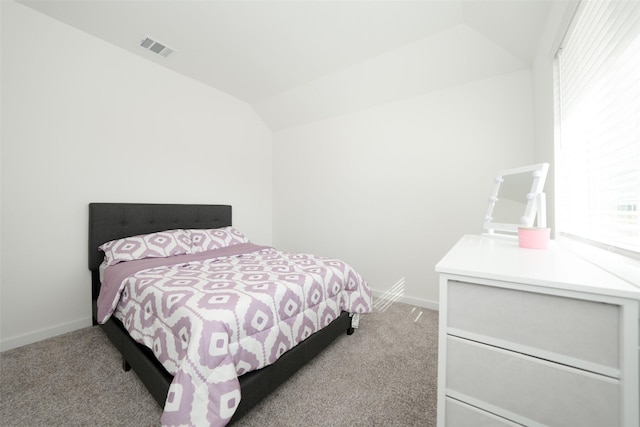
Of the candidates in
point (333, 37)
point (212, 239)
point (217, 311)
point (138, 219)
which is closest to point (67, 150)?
point (138, 219)

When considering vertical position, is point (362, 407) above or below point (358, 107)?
below

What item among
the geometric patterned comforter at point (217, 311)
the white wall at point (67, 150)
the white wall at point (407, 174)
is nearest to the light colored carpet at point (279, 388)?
the geometric patterned comforter at point (217, 311)

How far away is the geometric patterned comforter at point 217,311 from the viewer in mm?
1022

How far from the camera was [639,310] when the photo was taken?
0.59 m

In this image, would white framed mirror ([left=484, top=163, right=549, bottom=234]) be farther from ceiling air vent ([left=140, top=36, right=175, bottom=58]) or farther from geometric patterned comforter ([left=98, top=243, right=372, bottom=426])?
ceiling air vent ([left=140, top=36, right=175, bottom=58])

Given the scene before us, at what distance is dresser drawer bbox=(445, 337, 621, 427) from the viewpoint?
0.64m

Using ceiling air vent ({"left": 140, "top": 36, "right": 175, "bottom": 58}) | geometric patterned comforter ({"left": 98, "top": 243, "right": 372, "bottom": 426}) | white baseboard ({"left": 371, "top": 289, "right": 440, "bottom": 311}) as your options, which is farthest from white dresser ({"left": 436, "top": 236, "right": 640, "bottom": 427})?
ceiling air vent ({"left": 140, "top": 36, "right": 175, "bottom": 58})

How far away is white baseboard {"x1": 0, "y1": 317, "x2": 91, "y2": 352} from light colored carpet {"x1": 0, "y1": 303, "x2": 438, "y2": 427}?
66 mm

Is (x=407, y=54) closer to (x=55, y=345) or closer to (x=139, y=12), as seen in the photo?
(x=139, y=12)

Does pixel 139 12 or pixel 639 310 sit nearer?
pixel 639 310

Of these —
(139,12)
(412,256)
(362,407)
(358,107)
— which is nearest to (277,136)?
(358,107)

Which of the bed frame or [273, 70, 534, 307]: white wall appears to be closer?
the bed frame

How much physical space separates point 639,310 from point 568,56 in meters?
1.54

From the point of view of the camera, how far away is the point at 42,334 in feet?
6.63
